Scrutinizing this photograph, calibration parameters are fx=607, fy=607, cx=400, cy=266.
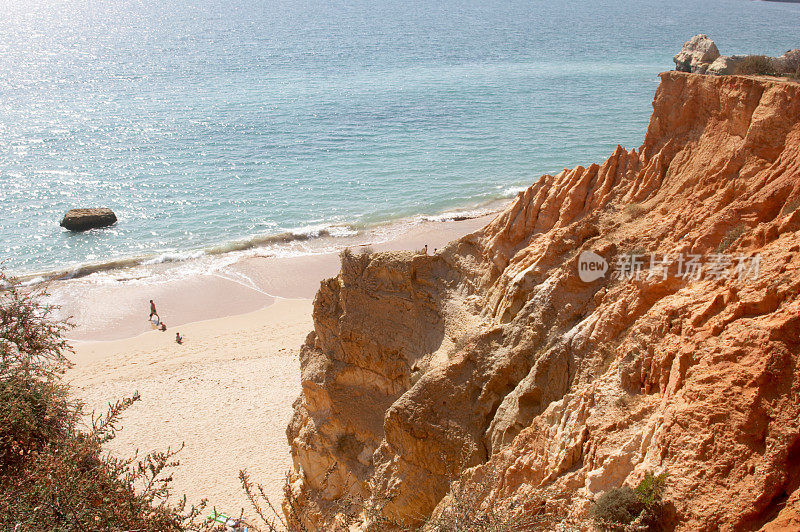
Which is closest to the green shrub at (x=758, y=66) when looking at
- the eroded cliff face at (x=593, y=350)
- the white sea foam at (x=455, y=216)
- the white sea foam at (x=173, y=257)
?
the eroded cliff face at (x=593, y=350)

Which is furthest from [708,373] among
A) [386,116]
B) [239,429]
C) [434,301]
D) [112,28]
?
[112,28]

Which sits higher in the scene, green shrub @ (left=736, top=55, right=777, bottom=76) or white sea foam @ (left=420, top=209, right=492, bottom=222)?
green shrub @ (left=736, top=55, right=777, bottom=76)

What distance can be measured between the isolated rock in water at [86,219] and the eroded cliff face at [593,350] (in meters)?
28.0

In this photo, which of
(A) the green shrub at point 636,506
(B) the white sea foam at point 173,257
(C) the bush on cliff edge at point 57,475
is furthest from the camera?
(B) the white sea foam at point 173,257

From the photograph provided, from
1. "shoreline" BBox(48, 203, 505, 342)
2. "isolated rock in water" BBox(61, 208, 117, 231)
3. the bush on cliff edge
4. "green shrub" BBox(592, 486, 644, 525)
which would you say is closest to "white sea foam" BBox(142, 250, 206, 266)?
"shoreline" BBox(48, 203, 505, 342)

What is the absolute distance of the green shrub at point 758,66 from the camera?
10.4 metres

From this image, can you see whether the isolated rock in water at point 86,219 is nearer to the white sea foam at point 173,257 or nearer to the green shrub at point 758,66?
the white sea foam at point 173,257

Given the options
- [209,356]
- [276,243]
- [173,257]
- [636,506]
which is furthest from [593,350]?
[173,257]

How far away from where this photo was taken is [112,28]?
372 feet

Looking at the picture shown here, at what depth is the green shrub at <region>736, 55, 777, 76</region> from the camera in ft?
34.2

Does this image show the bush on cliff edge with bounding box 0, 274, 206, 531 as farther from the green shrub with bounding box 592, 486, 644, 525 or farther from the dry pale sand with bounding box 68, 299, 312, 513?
the dry pale sand with bounding box 68, 299, 312, 513

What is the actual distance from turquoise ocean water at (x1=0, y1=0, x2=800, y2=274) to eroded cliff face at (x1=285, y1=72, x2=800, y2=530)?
2470 centimetres

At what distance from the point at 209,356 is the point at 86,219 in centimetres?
1790

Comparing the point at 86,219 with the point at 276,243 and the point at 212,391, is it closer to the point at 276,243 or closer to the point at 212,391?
the point at 276,243
